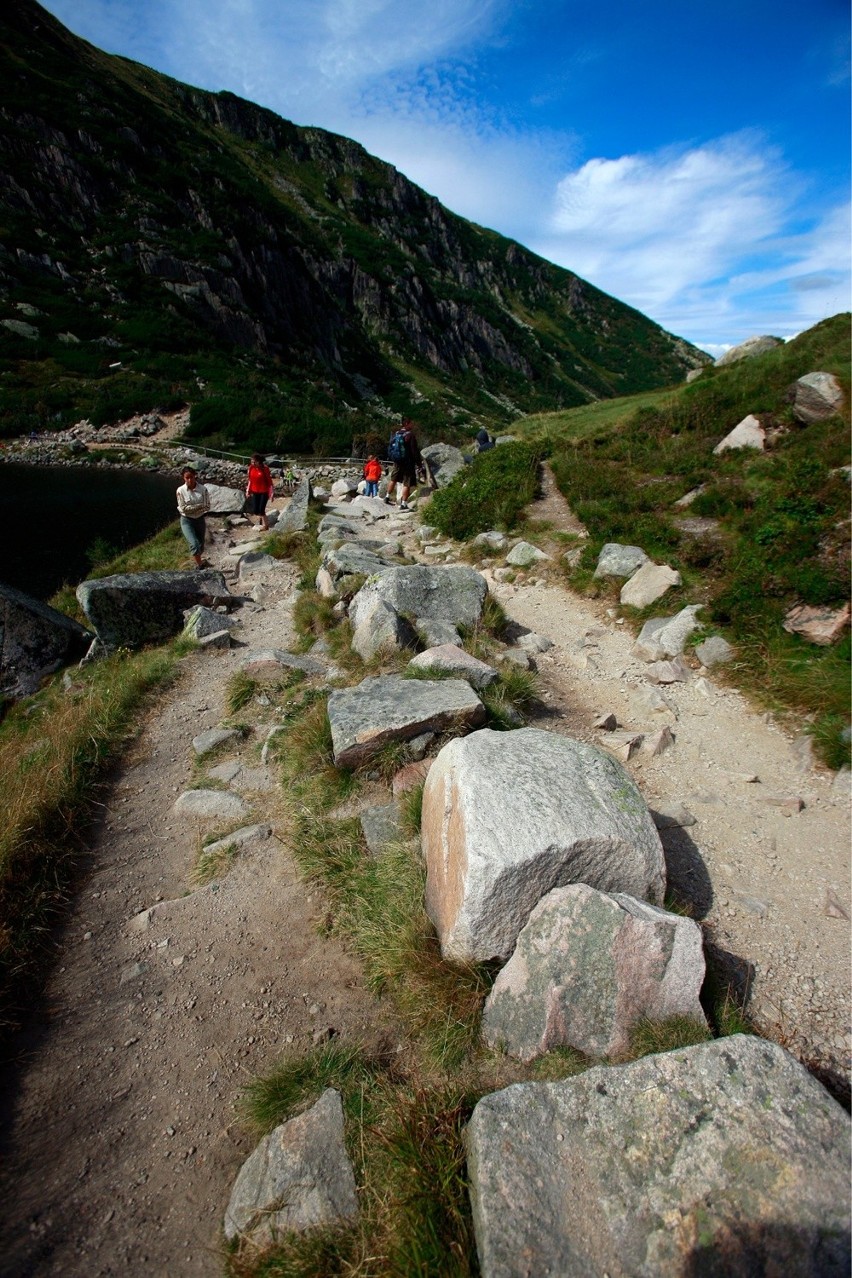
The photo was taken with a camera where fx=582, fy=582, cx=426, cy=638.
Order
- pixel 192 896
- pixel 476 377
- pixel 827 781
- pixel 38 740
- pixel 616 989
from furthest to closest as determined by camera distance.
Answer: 1. pixel 476 377
2. pixel 38 740
3. pixel 827 781
4. pixel 192 896
5. pixel 616 989

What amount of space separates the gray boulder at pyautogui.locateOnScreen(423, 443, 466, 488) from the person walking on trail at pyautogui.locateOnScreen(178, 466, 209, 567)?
29.0ft

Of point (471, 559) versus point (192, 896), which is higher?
point (471, 559)

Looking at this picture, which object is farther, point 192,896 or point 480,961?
point 192,896

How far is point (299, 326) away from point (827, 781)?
85848mm

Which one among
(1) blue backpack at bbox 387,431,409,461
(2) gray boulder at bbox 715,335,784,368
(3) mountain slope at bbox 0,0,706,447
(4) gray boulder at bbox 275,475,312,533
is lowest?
(4) gray boulder at bbox 275,475,312,533

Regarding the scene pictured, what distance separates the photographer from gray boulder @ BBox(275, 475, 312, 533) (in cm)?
1638

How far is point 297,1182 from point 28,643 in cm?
1049

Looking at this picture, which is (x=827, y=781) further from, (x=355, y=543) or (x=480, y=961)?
(x=355, y=543)

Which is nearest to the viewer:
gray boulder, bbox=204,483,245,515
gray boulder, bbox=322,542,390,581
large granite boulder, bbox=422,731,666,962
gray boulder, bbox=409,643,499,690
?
large granite boulder, bbox=422,731,666,962

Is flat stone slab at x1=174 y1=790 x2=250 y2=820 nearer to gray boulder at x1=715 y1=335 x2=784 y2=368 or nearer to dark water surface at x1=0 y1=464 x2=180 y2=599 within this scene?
dark water surface at x1=0 y1=464 x2=180 y2=599

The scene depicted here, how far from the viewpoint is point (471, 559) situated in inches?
518

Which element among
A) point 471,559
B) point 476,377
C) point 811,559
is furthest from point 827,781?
point 476,377

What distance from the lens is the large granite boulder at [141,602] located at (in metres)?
10.3

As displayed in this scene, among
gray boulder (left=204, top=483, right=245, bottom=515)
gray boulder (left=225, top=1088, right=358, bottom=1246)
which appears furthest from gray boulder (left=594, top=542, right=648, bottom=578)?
gray boulder (left=204, top=483, right=245, bottom=515)
